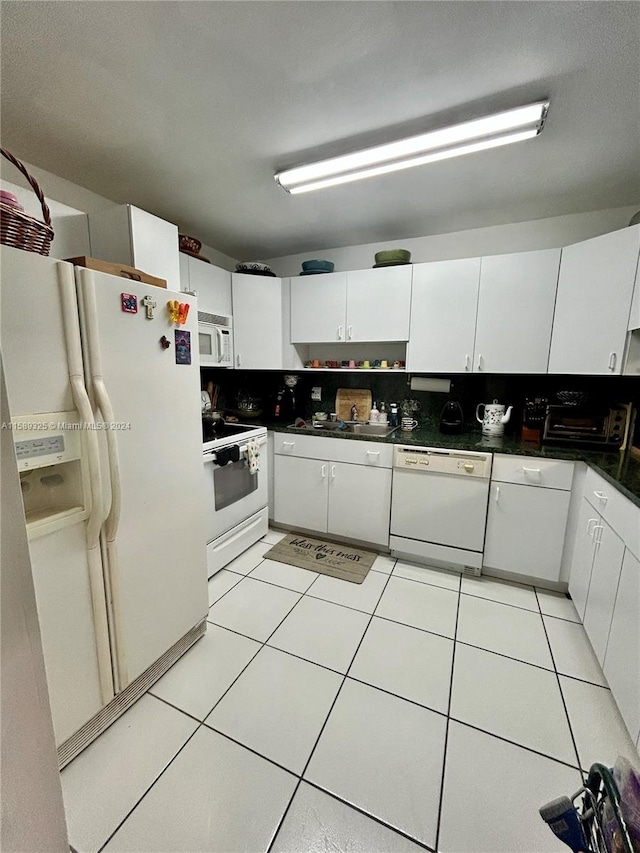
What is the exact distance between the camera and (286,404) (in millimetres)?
3059

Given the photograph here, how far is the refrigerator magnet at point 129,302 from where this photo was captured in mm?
1238

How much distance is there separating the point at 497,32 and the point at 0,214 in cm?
164

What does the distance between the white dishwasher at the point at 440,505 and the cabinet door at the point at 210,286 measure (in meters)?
1.82

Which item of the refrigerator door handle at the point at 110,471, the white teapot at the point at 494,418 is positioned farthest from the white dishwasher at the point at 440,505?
the refrigerator door handle at the point at 110,471

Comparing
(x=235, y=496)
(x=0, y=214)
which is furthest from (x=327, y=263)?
(x=0, y=214)

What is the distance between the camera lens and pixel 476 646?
173cm

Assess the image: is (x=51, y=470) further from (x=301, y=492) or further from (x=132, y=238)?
(x=301, y=492)

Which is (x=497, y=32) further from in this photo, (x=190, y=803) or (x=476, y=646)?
(x=190, y=803)

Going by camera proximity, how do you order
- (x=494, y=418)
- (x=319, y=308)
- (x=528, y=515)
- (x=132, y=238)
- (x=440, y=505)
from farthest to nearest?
(x=319, y=308)
(x=494, y=418)
(x=440, y=505)
(x=528, y=515)
(x=132, y=238)

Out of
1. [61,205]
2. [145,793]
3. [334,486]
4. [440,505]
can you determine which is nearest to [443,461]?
[440,505]

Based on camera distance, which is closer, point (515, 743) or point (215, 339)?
point (515, 743)

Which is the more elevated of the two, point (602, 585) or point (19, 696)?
point (19, 696)

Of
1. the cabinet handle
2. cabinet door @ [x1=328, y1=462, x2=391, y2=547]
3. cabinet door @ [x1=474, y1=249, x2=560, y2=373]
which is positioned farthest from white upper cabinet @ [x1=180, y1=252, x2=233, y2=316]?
the cabinet handle

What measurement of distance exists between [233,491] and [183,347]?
1.23 m
